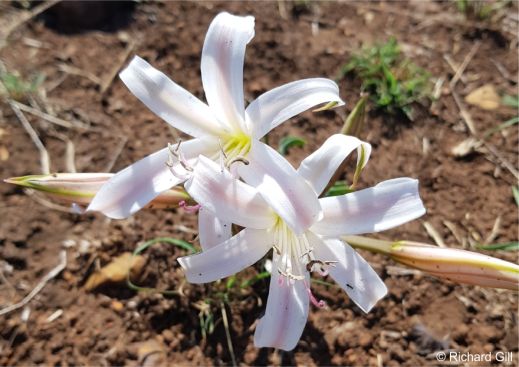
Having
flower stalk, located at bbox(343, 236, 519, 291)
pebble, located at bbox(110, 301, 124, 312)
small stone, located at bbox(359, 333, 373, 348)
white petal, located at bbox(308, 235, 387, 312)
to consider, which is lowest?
small stone, located at bbox(359, 333, 373, 348)

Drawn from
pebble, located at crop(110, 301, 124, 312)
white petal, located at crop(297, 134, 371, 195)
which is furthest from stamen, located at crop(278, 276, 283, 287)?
pebble, located at crop(110, 301, 124, 312)

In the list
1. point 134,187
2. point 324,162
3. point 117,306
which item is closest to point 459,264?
point 324,162

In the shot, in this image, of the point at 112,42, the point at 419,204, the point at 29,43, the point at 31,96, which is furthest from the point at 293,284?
the point at 29,43

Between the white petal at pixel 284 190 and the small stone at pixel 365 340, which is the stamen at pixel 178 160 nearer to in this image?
the white petal at pixel 284 190

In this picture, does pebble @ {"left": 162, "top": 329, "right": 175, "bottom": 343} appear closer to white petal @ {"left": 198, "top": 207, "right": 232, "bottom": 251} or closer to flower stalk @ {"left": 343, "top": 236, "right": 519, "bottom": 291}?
white petal @ {"left": 198, "top": 207, "right": 232, "bottom": 251}

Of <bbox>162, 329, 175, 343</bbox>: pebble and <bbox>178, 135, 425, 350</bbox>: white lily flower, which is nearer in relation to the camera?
<bbox>178, 135, 425, 350</bbox>: white lily flower

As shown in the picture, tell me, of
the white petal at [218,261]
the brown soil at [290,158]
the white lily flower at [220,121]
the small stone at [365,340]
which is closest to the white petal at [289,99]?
the white lily flower at [220,121]

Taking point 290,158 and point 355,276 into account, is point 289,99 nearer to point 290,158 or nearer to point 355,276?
point 355,276
